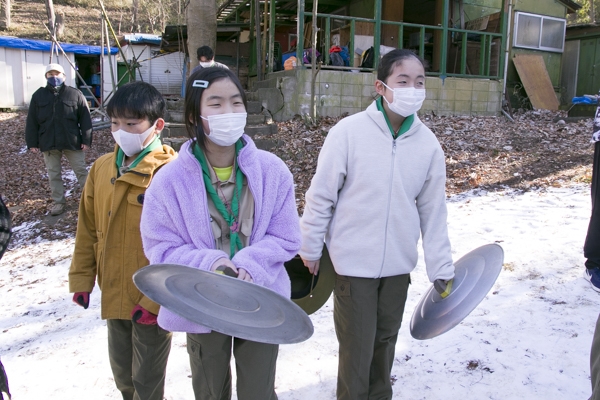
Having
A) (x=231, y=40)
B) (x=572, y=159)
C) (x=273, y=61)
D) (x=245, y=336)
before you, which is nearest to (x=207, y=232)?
(x=245, y=336)

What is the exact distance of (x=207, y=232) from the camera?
6.39 feet

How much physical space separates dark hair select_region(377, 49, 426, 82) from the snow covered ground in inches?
77.5

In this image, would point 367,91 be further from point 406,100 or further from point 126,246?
point 126,246

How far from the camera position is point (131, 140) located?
2447 mm

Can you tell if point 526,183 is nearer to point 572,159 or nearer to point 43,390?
point 572,159

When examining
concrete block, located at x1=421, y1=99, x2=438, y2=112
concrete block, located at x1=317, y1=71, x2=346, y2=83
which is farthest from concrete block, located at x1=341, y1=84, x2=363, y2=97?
concrete block, located at x1=421, y1=99, x2=438, y2=112

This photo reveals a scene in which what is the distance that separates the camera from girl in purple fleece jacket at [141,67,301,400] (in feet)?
6.36

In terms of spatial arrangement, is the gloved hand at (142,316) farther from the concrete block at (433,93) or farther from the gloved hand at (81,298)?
the concrete block at (433,93)

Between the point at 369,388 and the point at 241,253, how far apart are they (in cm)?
134

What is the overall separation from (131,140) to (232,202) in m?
0.78

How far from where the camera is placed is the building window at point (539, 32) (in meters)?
15.3

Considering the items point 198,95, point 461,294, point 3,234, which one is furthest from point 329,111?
point 3,234

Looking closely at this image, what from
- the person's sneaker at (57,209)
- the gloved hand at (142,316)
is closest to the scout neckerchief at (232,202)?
the gloved hand at (142,316)

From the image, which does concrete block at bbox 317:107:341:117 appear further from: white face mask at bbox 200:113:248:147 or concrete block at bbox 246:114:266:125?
white face mask at bbox 200:113:248:147
